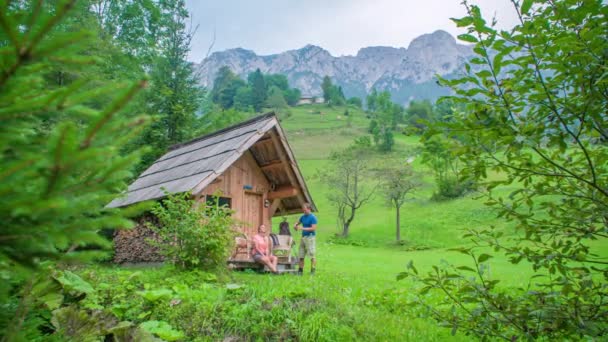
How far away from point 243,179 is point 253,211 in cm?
119

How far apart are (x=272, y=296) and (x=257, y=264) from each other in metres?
4.67

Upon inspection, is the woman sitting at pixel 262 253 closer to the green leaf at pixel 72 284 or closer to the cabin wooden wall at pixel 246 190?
the cabin wooden wall at pixel 246 190

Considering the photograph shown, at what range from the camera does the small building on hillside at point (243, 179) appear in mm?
11352

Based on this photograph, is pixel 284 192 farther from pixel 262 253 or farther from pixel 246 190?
pixel 262 253

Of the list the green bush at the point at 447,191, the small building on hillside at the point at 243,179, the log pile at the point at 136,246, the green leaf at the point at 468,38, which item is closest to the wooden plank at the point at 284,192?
the small building on hillside at the point at 243,179

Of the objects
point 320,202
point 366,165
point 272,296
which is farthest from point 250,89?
point 272,296

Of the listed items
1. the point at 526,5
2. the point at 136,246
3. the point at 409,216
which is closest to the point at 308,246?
the point at 136,246

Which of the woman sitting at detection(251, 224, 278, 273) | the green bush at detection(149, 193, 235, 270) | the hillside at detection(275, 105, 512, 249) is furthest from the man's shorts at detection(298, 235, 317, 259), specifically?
the hillside at detection(275, 105, 512, 249)

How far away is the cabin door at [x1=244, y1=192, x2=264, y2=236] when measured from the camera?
13.0 metres

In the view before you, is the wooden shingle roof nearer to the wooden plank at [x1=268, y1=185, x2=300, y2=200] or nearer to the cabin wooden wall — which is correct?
the wooden plank at [x1=268, y1=185, x2=300, y2=200]

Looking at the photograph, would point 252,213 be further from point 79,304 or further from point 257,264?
point 79,304

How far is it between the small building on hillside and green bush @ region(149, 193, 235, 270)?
203 cm

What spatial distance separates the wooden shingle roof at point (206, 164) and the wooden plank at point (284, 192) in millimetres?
271

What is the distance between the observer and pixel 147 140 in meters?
20.9
